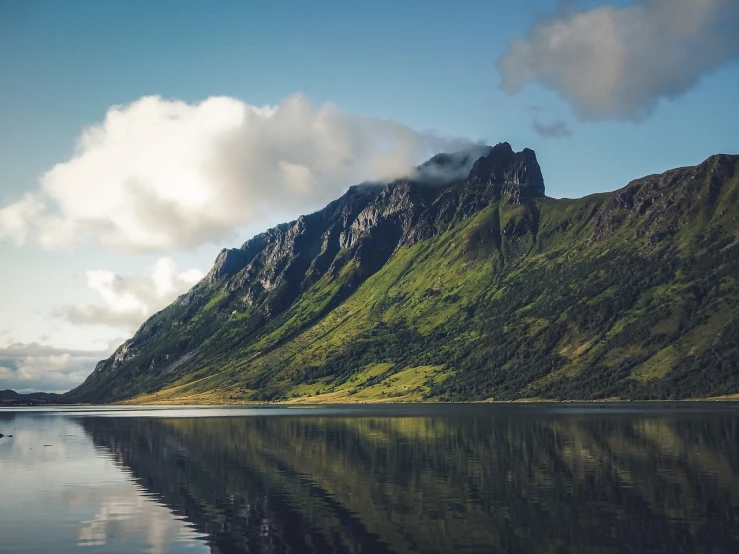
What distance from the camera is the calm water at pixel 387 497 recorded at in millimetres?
45031

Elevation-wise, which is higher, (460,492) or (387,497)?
(387,497)

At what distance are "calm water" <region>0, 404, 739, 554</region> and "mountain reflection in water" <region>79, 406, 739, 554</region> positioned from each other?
19cm

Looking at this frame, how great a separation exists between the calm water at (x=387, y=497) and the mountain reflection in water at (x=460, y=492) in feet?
0.63

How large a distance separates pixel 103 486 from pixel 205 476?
36.6 ft

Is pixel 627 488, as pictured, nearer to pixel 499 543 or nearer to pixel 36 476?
pixel 499 543

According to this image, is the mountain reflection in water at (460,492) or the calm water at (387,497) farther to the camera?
the calm water at (387,497)

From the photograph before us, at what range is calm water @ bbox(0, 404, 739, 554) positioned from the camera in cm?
4503

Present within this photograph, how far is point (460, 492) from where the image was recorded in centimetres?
6231

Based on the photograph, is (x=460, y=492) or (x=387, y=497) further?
(x=460, y=492)

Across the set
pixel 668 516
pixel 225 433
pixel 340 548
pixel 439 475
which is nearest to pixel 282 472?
pixel 439 475

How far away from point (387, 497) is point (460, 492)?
271 inches

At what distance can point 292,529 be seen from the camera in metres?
49.4

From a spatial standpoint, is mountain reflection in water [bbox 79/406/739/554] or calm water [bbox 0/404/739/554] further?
calm water [bbox 0/404/739/554]

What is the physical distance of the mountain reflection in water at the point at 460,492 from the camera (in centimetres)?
4466
